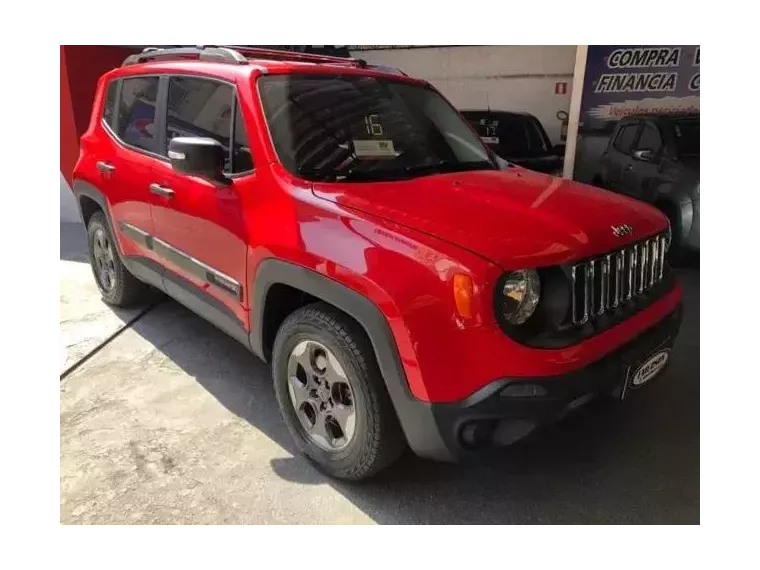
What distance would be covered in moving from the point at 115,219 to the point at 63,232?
419 cm

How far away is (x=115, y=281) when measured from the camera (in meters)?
4.58

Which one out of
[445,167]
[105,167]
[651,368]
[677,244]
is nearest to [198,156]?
[445,167]

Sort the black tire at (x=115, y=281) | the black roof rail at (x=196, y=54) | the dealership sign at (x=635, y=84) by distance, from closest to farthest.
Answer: the black roof rail at (x=196, y=54)
the black tire at (x=115, y=281)
the dealership sign at (x=635, y=84)

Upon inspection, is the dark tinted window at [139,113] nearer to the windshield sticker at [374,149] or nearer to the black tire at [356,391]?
the windshield sticker at [374,149]

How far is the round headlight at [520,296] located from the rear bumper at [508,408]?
23 cm

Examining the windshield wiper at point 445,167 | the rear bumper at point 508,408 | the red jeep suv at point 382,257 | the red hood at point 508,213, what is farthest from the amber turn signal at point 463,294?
the windshield wiper at point 445,167

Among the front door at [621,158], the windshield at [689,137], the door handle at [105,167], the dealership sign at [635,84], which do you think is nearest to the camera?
the door handle at [105,167]

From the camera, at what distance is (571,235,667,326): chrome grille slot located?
2184 mm

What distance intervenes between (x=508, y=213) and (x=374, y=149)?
2.86 feet

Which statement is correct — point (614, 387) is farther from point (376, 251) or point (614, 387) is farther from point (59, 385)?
point (59, 385)

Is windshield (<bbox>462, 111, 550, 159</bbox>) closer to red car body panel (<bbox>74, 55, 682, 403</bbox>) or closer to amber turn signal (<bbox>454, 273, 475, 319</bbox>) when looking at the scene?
red car body panel (<bbox>74, 55, 682, 403</bbox>)

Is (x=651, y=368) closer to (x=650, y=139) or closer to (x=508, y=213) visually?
(x=508, y=213)

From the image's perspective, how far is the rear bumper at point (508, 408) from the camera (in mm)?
2039

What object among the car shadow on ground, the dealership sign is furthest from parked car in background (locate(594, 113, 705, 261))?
the car shadow on ground
